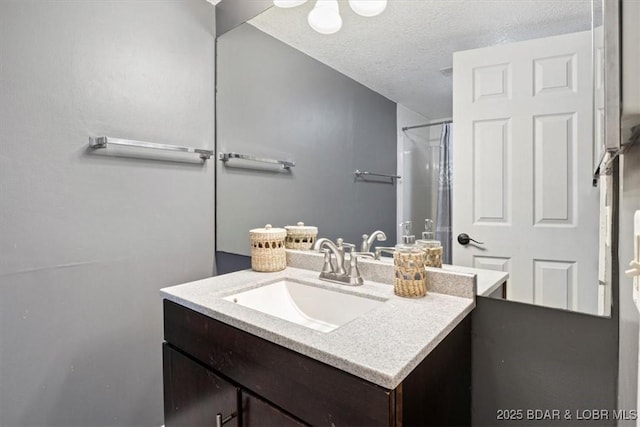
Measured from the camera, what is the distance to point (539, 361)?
899mm

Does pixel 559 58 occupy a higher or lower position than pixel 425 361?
higher

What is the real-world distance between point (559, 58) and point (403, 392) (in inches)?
36.5

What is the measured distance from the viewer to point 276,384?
78 cm

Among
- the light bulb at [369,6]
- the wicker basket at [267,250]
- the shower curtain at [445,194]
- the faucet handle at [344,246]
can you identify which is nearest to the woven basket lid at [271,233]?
the wicker basket at [267,250]

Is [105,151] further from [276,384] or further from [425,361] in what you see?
[425,361]

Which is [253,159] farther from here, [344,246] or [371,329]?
[371,329]

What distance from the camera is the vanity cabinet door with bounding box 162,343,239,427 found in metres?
0.90

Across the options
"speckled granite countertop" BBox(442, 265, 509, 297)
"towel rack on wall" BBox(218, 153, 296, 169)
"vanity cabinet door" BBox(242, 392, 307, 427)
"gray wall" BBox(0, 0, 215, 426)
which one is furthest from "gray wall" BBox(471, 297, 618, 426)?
"gray wall" BBox(0, 0, 215, 426)

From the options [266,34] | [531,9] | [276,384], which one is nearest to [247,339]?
[276,384]

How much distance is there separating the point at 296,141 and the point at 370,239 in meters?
0.63

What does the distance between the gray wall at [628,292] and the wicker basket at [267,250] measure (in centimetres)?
108

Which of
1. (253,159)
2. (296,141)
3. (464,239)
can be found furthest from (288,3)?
(464,239)

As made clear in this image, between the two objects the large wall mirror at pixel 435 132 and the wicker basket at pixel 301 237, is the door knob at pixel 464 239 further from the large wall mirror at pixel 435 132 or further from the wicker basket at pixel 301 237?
the wicker basket at pixel 301 237

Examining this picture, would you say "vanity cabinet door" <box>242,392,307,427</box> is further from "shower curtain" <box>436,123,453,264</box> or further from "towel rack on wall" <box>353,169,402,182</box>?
"towel rack on wall" <box>353,169,402,182</box>
